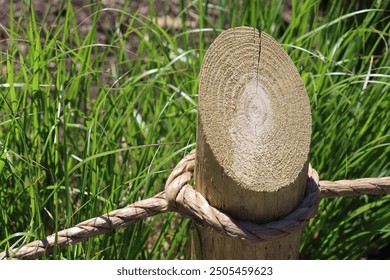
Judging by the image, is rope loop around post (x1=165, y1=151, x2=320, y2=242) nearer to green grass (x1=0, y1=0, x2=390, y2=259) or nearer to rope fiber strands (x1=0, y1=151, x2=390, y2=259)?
rope fiber strands (x1=0, y1=151, x2=390, y2=259)

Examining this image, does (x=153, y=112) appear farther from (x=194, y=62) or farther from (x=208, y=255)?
(x=208, y=255)

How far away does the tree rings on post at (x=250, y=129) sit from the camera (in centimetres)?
138

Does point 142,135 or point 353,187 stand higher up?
point 353,187

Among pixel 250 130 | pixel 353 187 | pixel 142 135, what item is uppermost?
pixel 250 130

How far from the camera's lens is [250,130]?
141 centimetres

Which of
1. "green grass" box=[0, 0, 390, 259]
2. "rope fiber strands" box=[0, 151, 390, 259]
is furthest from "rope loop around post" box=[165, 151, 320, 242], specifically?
"green grass" box=[0, 0, 390, 259]

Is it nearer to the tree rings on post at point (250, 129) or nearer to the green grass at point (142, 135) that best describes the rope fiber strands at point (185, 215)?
the tree rings on post at point (250, 129)

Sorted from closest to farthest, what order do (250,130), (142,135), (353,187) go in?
(250,130) → (353,187) → (142,135)

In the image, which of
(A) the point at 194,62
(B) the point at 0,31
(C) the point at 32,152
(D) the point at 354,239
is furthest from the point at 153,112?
(B) the point at 0,31

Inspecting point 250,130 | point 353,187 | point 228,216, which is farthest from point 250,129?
point 353,187

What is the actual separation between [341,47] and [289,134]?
0.78 metres

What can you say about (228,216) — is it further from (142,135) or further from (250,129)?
(142,135)

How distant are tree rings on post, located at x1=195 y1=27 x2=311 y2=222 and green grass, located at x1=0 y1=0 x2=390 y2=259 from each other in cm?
32

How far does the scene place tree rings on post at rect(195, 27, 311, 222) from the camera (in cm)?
138
